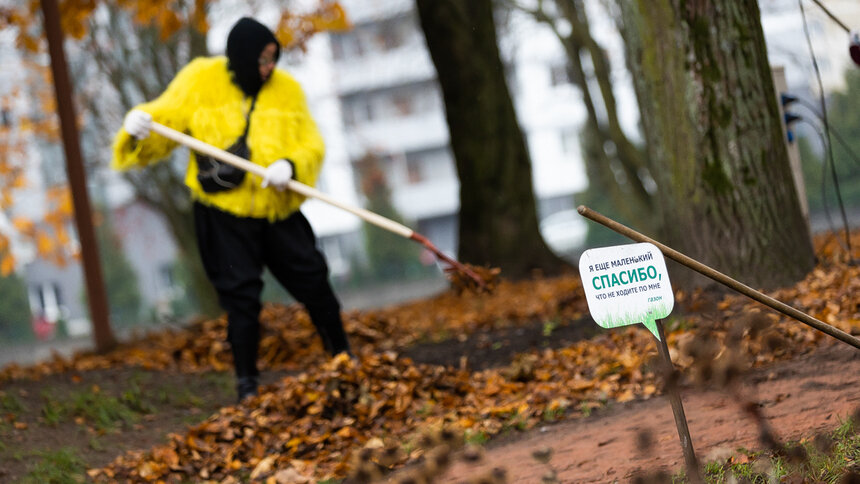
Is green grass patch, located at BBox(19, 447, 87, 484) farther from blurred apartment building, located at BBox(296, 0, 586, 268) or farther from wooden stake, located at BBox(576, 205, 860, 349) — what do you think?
blurred apartment building, located at BBox(296, 0, 586, 268)

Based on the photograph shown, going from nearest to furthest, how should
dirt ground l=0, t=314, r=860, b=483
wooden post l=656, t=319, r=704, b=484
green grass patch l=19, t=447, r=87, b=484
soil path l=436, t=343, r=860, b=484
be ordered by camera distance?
wooden post l=656, t=319, r=704, b=484, soil path l=436, t=343, r=860, b=484, dirt ground l=0, t=314, r=860, b=483, green grass patch l=19, t=447, r=87, b=484

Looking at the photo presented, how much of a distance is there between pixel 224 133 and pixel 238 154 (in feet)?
0.47

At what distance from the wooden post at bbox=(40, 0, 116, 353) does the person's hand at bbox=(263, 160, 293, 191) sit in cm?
349

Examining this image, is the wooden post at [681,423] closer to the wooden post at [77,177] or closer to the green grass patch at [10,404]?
the green grass patch at [10,404]

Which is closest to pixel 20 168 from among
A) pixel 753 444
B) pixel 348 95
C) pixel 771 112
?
pixel 771 112

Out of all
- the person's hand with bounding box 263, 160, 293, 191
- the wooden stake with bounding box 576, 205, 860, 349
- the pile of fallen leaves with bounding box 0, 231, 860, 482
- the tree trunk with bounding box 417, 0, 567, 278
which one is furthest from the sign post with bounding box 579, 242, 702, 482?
the tree trunk with bounding box 417, 0, 567, 278

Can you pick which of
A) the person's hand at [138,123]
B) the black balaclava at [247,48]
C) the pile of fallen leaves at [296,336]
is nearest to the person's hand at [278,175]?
the black balaclava at [247,48]

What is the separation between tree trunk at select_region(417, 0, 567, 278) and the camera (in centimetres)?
1132

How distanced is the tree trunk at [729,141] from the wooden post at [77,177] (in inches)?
191

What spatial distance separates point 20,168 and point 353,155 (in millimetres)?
18440

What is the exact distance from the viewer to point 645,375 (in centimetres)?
558

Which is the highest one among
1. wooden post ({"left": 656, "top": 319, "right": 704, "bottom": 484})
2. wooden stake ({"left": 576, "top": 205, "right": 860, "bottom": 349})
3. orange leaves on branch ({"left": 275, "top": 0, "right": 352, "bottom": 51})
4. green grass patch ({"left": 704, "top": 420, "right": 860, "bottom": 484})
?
orange leaves on branch ({"left": 275, "top": 0, "right": 352, "bottom": 51})

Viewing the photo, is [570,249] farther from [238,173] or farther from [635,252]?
[635,252]

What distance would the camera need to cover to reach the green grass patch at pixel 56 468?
191 inches
